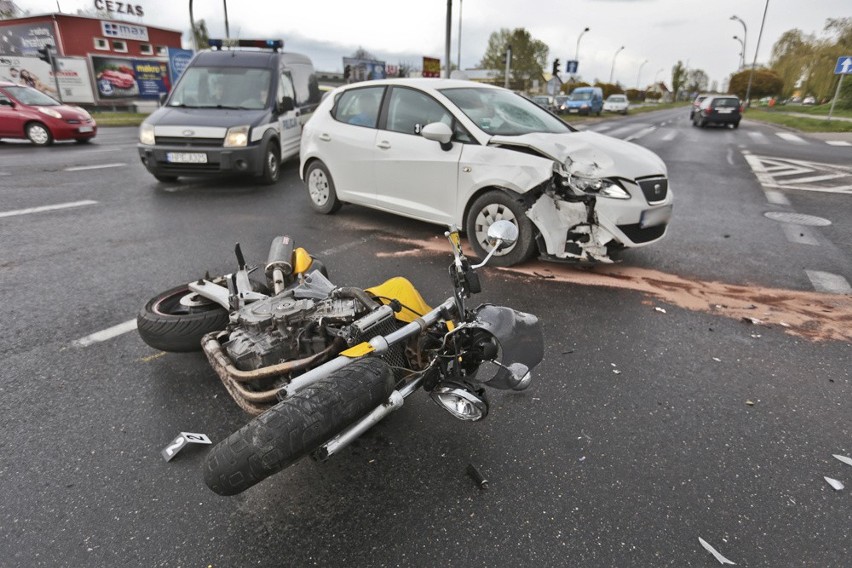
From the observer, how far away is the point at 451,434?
110 inches

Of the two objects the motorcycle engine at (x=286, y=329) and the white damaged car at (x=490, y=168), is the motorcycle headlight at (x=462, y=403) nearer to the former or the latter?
the motorcycle engine at (x=286, y=329)

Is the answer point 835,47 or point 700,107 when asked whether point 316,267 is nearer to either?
point 700,107

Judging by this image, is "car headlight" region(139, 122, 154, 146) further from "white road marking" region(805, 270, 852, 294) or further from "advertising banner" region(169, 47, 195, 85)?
"advertising banner" region(169, 47, 195, 85)

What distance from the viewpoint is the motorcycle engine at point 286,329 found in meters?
2.54

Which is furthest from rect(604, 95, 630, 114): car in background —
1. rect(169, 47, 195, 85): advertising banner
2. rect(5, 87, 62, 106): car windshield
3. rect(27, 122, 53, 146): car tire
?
rect(27, 122, 53, 146): car tire

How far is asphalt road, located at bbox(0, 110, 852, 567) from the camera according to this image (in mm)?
2131

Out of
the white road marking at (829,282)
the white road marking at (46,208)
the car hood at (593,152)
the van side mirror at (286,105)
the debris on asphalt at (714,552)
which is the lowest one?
the debris on asphalt at (714,552)

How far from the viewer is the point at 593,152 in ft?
16.5

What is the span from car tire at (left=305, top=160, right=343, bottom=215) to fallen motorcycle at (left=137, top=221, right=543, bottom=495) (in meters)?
4.30

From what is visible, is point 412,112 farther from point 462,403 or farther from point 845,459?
point 845,459

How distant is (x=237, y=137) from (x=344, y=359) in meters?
7.32

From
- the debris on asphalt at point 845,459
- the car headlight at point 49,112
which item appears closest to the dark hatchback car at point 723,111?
the car headlight at point 49,112

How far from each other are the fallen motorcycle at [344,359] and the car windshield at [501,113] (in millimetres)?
3246

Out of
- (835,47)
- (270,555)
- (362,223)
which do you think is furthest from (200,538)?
(835,47)
